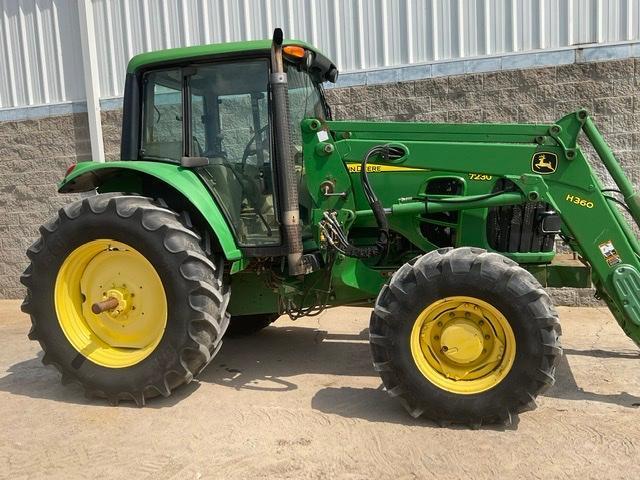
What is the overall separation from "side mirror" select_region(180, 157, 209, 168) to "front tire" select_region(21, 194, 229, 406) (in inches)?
12.5

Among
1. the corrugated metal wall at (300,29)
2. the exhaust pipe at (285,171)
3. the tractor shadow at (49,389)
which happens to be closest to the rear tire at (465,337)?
the exhaust pipe at (285,171)

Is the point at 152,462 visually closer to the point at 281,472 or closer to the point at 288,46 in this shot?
the point at 281,472

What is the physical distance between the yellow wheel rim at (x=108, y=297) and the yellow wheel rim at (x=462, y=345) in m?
1.66

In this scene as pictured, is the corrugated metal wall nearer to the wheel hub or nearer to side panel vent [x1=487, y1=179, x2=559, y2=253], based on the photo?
side panel vent [x1=487, y1=179, x2=559, y2=253]

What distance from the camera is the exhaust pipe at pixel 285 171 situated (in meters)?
3.47

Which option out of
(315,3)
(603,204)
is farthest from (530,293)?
(315,3)

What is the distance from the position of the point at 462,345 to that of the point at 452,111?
11.7 ft

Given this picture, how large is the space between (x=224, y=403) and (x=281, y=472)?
3.06 feet

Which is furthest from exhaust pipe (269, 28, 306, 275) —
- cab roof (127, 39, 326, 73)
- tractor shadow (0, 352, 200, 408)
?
tractor shadow (0, 352, 200, 408)

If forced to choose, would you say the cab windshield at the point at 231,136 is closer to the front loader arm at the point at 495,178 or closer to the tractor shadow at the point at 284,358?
the front loader arm at the point at 495,178

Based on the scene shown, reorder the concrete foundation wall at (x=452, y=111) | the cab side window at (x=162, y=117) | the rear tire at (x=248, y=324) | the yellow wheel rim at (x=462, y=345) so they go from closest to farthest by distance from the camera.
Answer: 1. the yellow wheel rim at (x=462, y=345)
2. the cab side window at (x=162, y=117)
3. the rear tire at (x=248, y=324)
4. the concrete foundation wall at (x=452, y=111)

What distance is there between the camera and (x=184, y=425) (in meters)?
3.22

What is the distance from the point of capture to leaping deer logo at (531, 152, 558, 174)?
3477 millimetres

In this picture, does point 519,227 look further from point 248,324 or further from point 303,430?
point 248,324
